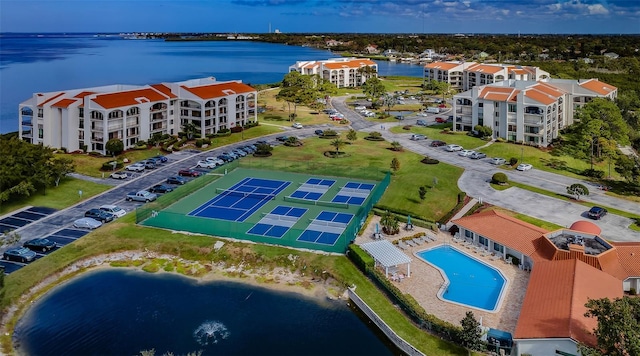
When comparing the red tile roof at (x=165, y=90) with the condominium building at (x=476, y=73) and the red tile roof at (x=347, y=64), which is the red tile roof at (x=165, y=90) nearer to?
the red tile roof at (x=347, y=64)

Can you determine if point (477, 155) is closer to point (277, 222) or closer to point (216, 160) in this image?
point (277, 222)

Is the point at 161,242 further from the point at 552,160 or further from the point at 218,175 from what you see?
the point at 552,160

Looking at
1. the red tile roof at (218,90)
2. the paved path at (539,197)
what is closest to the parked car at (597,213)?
the paved path at (539,197)

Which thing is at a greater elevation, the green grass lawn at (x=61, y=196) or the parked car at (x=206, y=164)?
the parked car at (x=206, y=164)

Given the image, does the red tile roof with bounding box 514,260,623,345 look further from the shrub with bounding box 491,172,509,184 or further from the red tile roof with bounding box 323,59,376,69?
the red tile roof with bounding box 323,59,376,69

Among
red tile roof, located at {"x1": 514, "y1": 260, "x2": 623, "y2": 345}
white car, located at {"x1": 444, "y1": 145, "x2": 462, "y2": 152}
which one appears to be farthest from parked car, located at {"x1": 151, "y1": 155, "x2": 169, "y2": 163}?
red tile roof, located at {"x1": 514, "y1": 260, "x2": 623, "y2": 345}

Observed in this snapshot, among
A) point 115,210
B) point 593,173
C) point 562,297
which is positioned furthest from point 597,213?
point 115,210

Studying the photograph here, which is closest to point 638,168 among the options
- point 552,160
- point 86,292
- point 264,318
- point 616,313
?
point 552,160

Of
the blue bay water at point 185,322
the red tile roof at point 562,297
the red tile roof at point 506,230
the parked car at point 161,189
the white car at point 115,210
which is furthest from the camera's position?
the parked car at point 161,189
